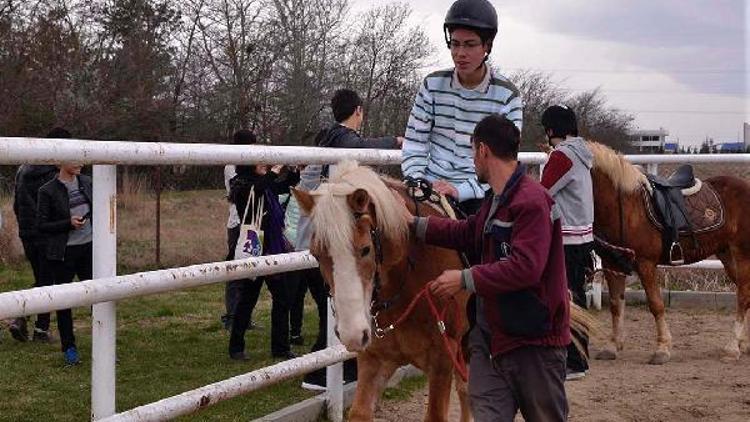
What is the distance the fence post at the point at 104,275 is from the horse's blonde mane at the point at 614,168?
518 centimetres

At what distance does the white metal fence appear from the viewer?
3.01m

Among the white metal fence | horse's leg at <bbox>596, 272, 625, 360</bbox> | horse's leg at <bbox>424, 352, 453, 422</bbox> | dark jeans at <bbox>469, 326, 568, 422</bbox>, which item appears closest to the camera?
the white metal fence

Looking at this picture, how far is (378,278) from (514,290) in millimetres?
560

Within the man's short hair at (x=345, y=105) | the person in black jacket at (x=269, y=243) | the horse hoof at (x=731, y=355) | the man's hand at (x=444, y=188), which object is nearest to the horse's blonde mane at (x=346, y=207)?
the man's hand at (x=444, y=188)

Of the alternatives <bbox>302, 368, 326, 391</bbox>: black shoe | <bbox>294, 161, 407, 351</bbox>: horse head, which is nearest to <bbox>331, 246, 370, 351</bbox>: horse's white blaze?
<bbox>294, 161, 407, 351</bbox>: horse head

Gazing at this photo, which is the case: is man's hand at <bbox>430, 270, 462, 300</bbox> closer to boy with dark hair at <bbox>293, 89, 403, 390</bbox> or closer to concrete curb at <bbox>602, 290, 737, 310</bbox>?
boy with dark hair at <bbox>293, 89, 403, 390</bbox>

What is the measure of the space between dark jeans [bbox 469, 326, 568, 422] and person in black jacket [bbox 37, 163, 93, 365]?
14.5ft

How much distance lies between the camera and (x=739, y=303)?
816 centimetres

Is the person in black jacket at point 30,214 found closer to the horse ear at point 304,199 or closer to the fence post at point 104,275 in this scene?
the fence post at point 104,275

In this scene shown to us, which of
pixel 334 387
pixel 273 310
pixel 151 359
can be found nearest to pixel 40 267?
pixel 151 359

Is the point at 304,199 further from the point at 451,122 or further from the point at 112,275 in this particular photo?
the point at 451,122

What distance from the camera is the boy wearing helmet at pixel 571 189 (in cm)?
686

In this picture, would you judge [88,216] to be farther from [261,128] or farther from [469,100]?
[261,128]

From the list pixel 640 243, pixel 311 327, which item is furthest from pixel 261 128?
pixel 640 243
